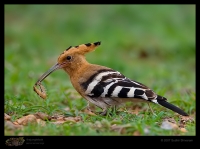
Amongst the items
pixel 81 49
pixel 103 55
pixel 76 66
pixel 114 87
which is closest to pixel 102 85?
pixel 114 87

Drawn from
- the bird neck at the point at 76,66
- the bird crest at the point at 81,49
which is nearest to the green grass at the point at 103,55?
the bird neck at the point at 76,66

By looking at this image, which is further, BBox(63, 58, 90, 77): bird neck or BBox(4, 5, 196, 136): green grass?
BBox(63, 58, 90, 77): bird neck

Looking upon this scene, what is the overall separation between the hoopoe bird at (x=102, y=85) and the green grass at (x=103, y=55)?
0.17 metres

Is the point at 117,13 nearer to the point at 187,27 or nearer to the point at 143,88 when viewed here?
the point at 187,27

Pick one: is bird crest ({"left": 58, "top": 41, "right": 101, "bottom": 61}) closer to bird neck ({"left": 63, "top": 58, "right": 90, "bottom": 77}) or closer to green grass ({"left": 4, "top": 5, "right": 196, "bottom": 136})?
bird neck ({"left": 63, "top": 58, "right": 90, "bottom": 77})

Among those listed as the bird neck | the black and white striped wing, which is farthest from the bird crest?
the black and white striped wing

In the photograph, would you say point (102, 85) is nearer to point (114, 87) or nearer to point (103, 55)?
point (114, 87)

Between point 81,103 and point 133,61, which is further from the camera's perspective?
point 133,61

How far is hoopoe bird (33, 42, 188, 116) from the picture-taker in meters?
5.09

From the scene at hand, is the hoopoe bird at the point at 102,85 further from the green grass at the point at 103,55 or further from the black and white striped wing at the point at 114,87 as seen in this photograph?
the green grass at the point at 103,55

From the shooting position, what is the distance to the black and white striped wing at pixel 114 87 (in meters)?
5.07
